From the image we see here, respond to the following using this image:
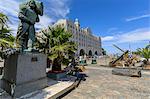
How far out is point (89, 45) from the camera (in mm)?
94875

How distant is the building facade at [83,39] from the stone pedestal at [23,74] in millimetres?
63530

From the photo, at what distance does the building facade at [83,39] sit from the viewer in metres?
75.9

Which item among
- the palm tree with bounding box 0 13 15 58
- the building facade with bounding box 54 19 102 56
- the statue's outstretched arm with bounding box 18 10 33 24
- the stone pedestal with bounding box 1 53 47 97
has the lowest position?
the stone pedestal with bounding box 1 53 47 97

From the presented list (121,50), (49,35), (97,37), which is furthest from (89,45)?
(49,35)

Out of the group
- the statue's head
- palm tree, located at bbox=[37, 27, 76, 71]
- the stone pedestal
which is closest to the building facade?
palm tree, located at bbox=[37, 27, 76, 71]

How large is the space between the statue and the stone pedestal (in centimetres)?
68

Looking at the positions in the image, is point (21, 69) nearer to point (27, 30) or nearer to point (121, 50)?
point (27, 30)

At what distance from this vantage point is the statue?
7.55 meters

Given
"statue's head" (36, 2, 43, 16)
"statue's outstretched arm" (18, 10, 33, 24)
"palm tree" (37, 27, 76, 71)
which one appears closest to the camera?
"statue's outstretched arm" (18, 10, 33, 24)

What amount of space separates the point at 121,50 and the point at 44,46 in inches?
627

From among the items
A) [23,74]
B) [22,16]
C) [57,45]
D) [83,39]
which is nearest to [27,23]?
[22,16]

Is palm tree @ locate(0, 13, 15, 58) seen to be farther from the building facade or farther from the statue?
the building facade

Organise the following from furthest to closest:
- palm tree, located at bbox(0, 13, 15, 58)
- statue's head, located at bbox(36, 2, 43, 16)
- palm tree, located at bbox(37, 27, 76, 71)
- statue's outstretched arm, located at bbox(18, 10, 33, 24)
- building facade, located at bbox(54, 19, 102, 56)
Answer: building facade, located at bbox(54, 19, 102, 56), palm tree, located at bbox(37, 27, 76, 71), statue's head, located at bbox(36, 2, 43, 16), statue's outstretched arm, located at bbox(18, 10, 33, 24), palm tree, located at bbox(0, 13, 15, 58)

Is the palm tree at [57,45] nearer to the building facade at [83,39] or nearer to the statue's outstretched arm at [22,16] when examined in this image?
the statue's outstretched arm at [22,16]
